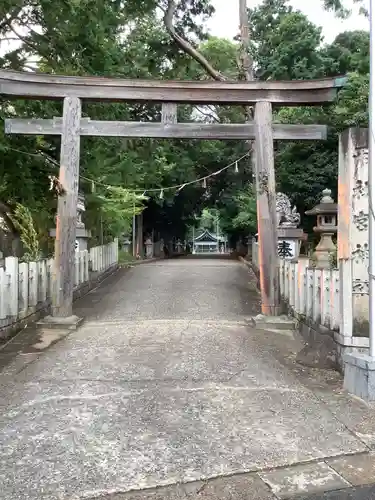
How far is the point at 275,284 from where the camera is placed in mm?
9180

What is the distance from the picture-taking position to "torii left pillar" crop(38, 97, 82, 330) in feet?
29.1

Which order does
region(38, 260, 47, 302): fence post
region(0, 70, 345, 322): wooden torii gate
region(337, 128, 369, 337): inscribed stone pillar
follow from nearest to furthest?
region(337, 128, 369, 337): inscribed stone pillar → region(0, 70, 345, 322): wooden torii gate → region(38, 260, 47, 302): fence post

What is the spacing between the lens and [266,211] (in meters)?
9.26

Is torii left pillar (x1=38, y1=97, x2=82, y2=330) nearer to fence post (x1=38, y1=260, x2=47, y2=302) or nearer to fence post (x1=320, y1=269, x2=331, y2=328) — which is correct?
fence post (x1=38, y1=260, x2=47, y2=302)

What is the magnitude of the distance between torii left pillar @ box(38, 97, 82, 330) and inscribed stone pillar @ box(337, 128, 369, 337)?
198 inches

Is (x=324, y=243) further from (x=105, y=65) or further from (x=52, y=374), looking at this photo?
(x=52, y=374)

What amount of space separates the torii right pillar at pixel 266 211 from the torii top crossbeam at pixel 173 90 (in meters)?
0.34

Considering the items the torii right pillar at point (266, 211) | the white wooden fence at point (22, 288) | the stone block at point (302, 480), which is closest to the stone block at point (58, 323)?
the white wooden fence at point (22, 288)

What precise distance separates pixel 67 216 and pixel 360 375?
5.96 metres

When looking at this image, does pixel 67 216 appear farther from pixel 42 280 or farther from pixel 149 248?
pixel 149 248

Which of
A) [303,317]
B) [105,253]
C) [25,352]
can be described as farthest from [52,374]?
[105,253]

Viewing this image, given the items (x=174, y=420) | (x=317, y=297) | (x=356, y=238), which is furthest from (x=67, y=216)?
(x=174, y=420)

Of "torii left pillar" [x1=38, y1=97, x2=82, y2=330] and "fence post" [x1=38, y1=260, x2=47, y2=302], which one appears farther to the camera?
"fence post" [x1=38, y1=260, x2=47, y2=302]

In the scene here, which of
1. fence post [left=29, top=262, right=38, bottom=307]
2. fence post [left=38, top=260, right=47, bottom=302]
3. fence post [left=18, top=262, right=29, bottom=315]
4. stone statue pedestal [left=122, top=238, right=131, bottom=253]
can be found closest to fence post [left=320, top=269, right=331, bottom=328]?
fence post [left=18, top=262, right=29, bottom=315]
